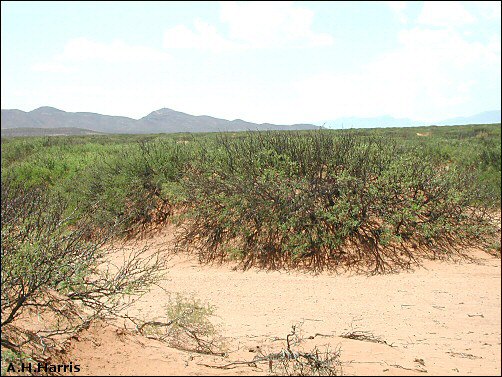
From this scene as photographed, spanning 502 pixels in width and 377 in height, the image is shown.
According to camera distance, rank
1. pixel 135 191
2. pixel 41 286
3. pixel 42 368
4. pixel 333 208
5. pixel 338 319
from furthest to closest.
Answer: pixel 135 191 → pixel 333 208 → pixel 338 319 → pixel 41 286 → pixel 42 368

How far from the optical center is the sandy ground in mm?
4316

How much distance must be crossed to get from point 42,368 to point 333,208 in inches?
264

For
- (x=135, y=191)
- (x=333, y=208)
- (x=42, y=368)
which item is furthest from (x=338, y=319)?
(x=135, y=191)

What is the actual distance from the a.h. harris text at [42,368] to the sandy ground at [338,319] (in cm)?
14

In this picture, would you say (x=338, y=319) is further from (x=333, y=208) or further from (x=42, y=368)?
(x=42, y=368)

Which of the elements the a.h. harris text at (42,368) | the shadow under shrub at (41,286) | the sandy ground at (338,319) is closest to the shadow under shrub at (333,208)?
the sandy ground at (338,319)

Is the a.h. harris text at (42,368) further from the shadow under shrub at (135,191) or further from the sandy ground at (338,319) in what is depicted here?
the shadow under shrub at (135,191)

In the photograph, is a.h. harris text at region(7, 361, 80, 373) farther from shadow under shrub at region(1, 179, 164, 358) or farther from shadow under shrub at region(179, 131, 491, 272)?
shadow under shrub at region(179, 131, 491, 272)

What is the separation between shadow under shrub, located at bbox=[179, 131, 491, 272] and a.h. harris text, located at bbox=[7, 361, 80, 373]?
563cm

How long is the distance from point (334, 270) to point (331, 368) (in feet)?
16.0

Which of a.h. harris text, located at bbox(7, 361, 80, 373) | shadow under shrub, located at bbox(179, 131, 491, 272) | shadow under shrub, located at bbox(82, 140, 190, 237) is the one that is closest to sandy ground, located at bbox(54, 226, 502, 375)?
a.h. harris text, located at bbox(7, 361, 80, 373)

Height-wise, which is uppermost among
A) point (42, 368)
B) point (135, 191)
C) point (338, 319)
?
point (135, 191)

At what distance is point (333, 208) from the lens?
944 cm

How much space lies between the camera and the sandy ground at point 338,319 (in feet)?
14.2
